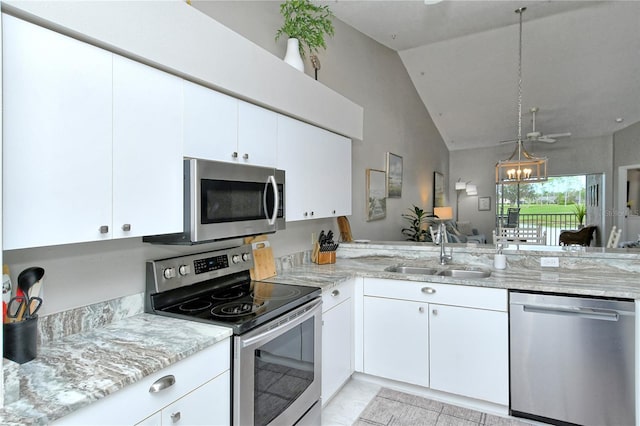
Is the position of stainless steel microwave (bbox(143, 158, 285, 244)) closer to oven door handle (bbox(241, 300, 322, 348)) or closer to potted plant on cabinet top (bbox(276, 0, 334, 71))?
oven door handle (bbox(241, 300, 322, 348))

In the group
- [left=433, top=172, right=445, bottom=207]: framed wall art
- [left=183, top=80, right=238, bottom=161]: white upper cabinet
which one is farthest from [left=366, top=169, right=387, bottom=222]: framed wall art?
[left=433, top=172, right=445, bottom=207]: framed wall art

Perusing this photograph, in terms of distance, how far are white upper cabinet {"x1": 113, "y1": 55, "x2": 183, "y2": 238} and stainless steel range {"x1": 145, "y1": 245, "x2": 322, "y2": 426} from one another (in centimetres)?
42

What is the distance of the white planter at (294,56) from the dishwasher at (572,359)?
6.73ft

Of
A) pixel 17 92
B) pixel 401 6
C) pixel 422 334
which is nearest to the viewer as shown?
pixel 17 92

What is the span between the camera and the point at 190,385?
1372 mm

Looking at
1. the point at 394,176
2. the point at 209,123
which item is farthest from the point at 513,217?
the point at 209,123

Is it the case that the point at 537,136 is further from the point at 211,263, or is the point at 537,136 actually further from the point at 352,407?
the point at 211,263

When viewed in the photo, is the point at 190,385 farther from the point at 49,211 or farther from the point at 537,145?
the point at 537,145

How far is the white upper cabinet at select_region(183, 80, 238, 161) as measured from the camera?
5.44 ft

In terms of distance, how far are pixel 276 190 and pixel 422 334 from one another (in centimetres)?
145

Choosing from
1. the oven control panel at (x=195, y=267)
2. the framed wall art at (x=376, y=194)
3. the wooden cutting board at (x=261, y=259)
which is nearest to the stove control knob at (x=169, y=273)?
the oven control panel at (x=195, y=267)

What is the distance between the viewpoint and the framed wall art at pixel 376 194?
4.37 metres

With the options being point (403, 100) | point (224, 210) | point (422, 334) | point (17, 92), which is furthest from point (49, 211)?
point (403, 100)

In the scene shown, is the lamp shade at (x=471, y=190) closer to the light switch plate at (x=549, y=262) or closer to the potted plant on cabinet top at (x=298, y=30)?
the light switch plate at (x=549, y=262)
